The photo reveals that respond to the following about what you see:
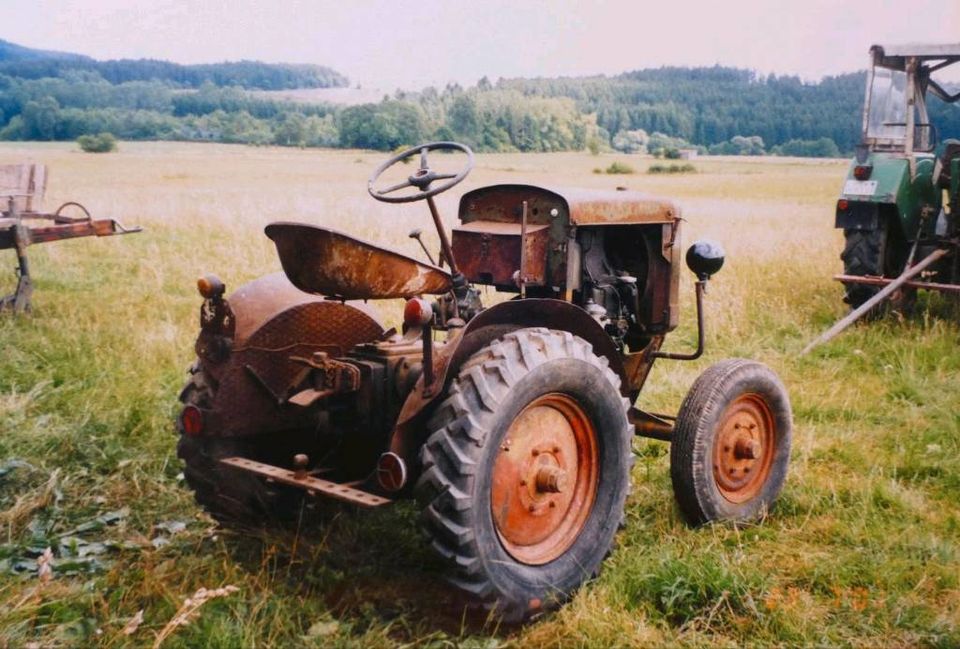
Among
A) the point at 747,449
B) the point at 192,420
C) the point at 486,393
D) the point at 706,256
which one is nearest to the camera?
the point at 486,393

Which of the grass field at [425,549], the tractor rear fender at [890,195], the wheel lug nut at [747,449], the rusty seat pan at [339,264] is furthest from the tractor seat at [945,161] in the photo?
the rusty seat pan at [339,264]

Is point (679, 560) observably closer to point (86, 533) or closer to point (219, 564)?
point (219, 564)

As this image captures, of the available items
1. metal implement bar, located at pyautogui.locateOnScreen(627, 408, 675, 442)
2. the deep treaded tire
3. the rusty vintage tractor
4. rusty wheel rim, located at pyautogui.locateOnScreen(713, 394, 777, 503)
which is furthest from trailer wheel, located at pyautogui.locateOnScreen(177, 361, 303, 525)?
the deep treaded tire

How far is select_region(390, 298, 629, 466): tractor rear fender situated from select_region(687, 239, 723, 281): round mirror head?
2.47 feet

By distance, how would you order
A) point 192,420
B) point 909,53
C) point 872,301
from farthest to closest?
point 909,53 < point 872,301 < point 192,420

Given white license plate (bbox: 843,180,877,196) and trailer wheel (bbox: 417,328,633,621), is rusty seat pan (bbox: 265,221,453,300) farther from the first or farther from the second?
white license plate (bbox: 843,180,877,196)

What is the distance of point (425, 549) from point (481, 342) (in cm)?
87

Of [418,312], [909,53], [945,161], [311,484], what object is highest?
[909,53]

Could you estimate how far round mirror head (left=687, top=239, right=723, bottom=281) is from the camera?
12.5ft

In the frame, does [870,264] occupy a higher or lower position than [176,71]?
lower

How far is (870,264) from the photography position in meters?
7.08

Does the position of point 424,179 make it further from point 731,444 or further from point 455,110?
point 455,110

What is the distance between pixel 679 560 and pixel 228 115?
48.4 ft

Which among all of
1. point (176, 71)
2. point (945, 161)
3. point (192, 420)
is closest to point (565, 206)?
point (192, 420)
